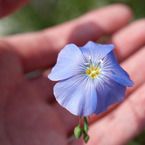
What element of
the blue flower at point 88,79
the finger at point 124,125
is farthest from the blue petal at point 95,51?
the finger at point 124,125

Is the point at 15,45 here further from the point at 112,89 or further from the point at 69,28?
the point at 112,89

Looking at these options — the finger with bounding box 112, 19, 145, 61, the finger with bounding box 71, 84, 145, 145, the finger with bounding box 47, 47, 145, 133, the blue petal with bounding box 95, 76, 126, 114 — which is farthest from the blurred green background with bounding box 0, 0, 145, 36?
the blue petal with bounding box 95, 76, 126, 114

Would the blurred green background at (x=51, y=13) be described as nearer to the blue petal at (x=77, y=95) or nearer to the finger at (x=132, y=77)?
the finger at (x=132, y=77)

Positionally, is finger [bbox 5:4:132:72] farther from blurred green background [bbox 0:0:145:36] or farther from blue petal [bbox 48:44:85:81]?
blue petal [bbox 48:44:85:81]

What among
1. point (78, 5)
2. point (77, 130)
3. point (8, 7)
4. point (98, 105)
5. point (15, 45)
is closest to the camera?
point (98, 105)

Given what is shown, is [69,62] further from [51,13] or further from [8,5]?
[51,13]

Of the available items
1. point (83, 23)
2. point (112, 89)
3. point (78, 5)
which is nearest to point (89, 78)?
point (112, 89)

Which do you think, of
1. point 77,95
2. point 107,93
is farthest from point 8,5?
point 107,93
